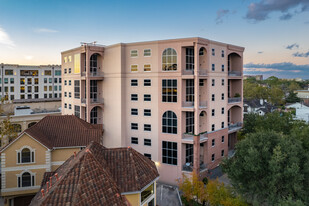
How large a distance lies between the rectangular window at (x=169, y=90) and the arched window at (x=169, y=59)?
5.64ft

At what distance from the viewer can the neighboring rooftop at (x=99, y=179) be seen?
481 inches

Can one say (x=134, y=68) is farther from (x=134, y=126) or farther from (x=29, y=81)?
(x=29, y=81)

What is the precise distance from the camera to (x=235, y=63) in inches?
1679

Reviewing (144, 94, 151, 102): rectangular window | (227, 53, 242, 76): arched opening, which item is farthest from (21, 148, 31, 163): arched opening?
(227, 53, 242, 76): arched opening

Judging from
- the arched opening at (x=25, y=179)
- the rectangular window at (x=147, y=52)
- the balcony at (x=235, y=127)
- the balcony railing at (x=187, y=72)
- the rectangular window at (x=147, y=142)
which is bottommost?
the arched opening at (x=25, y=179)

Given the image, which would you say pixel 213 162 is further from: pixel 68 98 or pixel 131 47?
pixel 68 98

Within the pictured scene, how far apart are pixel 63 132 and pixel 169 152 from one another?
1372 cm

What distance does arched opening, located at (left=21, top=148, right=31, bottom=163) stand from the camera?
24.6 metres

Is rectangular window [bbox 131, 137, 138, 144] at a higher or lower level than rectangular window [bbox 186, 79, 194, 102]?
lower

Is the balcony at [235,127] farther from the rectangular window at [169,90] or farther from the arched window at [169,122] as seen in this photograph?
the rectangular window at [169,90]

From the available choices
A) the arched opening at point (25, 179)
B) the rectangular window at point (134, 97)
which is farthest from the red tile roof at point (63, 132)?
the rectangular window at point (134, 97)

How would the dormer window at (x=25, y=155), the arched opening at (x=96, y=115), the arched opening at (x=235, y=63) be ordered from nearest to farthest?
1. the dormer window at (x=25, y=155)
2. the arched opening at (x=96, y=115)
3. the arched opening at (x=235, y=63)

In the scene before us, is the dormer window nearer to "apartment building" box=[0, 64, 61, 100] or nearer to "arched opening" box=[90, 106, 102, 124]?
"arched opening" box=[90, 106, 102, 124]

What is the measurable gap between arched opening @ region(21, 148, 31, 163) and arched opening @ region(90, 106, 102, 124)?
14948 mm
